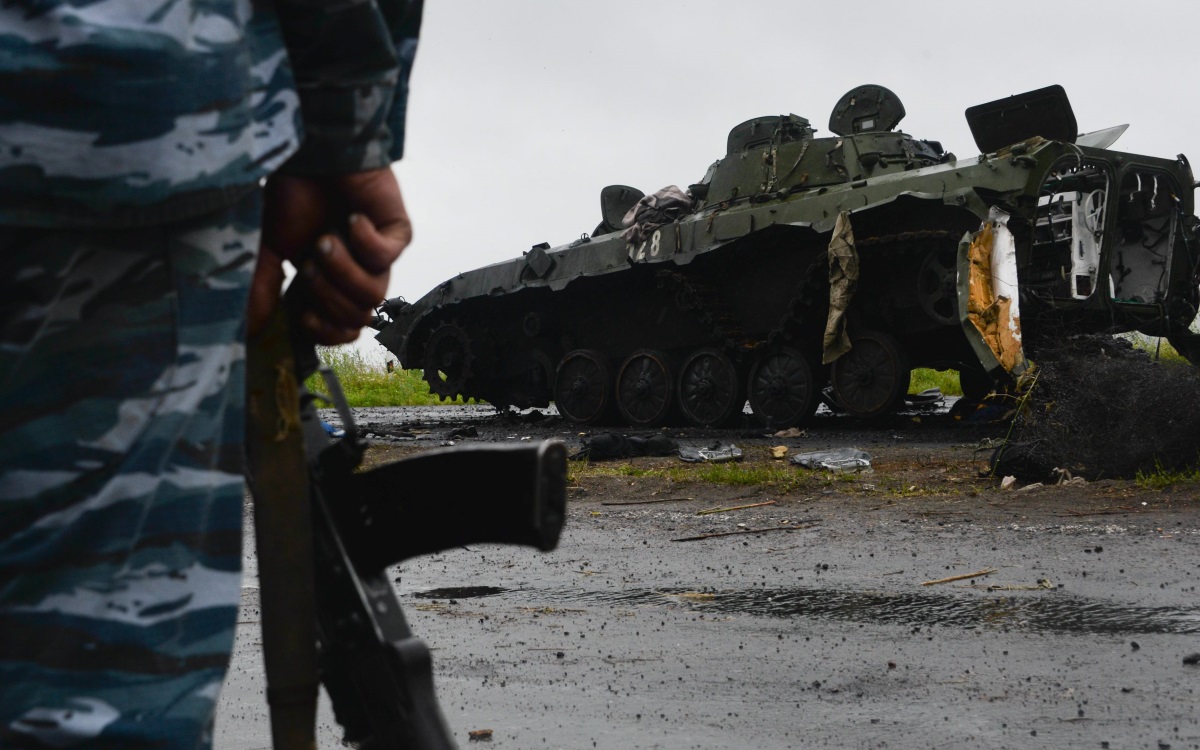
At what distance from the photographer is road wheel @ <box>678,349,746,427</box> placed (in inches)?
571

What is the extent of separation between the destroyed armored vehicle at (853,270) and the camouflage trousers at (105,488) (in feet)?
33.5

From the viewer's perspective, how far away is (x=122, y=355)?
1.11 m

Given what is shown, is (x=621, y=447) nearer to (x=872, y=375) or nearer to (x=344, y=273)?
(x=872, y=375)

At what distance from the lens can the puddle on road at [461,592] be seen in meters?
4.81

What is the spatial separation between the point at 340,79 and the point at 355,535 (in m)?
0.45

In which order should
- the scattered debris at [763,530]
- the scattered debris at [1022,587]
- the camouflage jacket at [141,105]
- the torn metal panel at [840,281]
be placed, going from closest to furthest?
the camouflage jacket at [141,105] < the scattered debris at [1022,587] < the scattered debris at [763,530] < the torn metal panel at [840,281]

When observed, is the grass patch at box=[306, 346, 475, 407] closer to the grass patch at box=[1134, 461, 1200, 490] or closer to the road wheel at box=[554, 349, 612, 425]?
the road wheel at box=[554, 349, 612, 425]

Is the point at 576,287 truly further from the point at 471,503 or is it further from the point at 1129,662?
the point at 471,503

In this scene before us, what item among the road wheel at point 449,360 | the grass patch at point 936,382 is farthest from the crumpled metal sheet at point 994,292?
the grass patch at point 936,382

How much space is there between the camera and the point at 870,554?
5543 mm

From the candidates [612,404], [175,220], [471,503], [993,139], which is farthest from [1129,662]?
[612,404]

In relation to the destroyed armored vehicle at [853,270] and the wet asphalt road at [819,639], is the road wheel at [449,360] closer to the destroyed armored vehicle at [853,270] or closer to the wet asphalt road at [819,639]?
the destroyed armored vehicle at [853,270]

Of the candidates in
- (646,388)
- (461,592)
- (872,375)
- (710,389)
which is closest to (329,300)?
(461,592)

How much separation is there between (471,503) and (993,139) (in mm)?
12506
